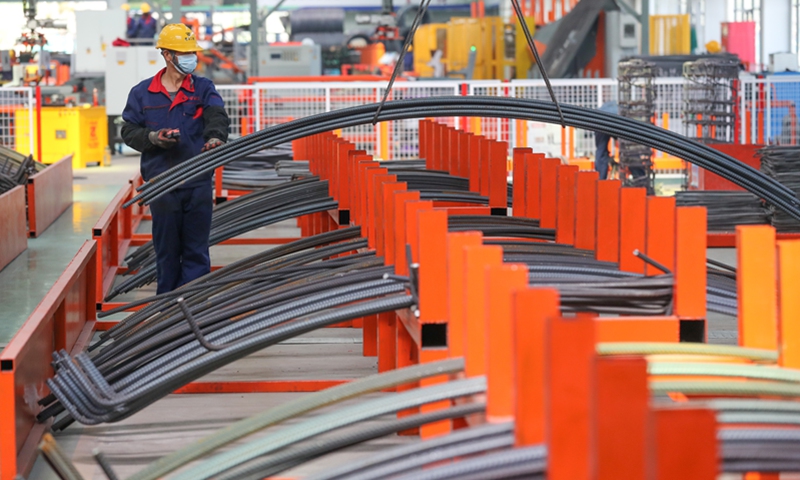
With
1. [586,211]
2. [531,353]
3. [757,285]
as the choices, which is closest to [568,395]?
[531,353]

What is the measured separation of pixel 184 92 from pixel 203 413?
2.00 meters

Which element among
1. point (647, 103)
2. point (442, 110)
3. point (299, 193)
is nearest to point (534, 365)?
point (442, 110)

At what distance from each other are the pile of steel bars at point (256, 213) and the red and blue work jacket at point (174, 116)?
85cm

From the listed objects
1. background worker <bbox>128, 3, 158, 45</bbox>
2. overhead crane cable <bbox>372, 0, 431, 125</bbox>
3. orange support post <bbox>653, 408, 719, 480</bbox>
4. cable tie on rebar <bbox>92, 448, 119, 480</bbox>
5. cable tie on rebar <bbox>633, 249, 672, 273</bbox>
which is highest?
background worker <bbox>128, 3, 158, 45</bbox>

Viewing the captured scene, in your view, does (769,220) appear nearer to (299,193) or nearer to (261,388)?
(299,193)

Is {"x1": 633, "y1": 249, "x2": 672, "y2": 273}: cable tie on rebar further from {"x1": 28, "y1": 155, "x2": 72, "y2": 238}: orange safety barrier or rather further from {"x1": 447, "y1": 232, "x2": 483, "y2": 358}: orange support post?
{"x1": 28, "y1": 155, "x2": 72, "y2": 238}: orange safety barrier

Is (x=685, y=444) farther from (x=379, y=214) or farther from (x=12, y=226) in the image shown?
(x=12, y=226)

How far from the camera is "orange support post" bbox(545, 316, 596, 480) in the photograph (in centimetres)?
191

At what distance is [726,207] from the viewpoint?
9.13m

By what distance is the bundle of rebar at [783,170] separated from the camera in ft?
28.2

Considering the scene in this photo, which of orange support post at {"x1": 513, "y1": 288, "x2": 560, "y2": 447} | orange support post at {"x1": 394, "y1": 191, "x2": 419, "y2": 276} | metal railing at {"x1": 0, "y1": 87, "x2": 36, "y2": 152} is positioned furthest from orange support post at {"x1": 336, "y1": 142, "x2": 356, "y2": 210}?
metal railing at {"x1": 0, "y1": 87, "x2": 36, "y2": 152}

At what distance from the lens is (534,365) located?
217 centimetres

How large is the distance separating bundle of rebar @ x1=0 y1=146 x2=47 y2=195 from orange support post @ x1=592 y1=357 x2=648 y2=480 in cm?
868

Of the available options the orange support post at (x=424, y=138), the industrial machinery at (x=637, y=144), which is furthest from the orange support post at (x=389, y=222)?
the industrial machinery at (x=637, y=144)
